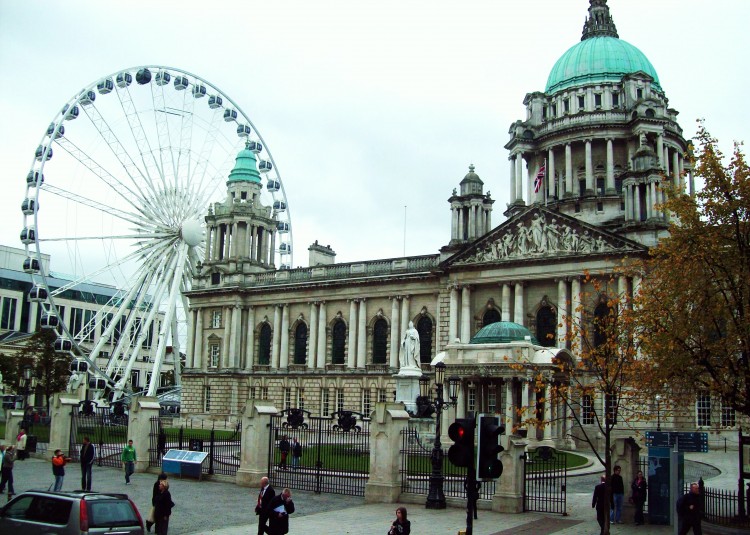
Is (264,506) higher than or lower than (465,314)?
lower

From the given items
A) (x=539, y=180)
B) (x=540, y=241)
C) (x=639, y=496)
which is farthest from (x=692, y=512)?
(x=539, y=180)

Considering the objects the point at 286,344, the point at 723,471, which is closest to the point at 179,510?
the point at 723,471

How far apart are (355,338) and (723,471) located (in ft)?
113

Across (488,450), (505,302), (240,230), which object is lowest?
(488,450)

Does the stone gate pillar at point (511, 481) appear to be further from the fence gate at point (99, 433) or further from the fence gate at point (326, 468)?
the fence gate at point (99, 433)

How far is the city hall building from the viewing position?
52.4m

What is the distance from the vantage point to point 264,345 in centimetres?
7294

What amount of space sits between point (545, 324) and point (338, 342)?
1983 centimetres

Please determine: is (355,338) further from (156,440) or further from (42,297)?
(156,440)

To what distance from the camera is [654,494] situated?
23.8 m

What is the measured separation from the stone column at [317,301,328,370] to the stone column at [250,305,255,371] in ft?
25.2

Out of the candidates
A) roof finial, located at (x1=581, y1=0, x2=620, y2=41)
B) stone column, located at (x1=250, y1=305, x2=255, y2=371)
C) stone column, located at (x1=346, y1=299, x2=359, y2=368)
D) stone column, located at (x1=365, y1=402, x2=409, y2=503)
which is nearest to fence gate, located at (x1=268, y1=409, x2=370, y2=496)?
stone column, located at (x1=365, y1=402, x2=409, y2=503)

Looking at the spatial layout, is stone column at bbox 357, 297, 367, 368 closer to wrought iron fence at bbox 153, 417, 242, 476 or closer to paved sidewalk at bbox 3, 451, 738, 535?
wrought iron fence at bbox 153, 417, 242, 476

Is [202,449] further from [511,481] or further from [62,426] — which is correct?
[511,481]
